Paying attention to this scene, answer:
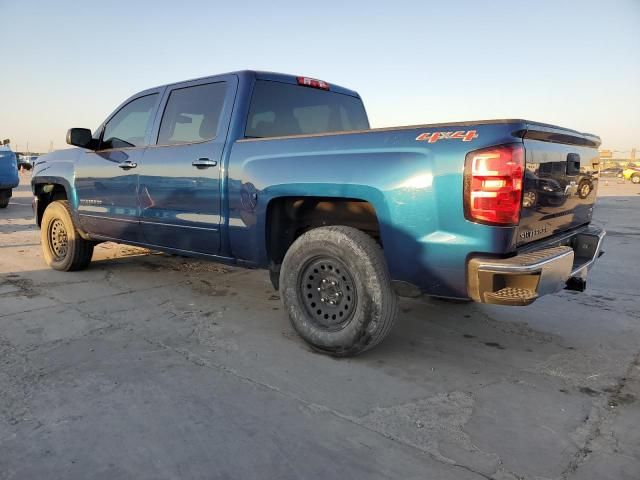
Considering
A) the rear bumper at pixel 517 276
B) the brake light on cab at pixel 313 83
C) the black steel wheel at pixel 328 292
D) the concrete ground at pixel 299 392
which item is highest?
the brake light on cab at pixel 313 83

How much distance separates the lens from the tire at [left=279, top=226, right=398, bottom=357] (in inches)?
123

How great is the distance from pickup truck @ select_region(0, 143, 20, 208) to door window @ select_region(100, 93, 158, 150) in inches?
Answer: 327

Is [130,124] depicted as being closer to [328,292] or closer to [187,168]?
[187,168]

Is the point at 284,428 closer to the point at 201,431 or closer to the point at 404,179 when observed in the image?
the point at 201,431

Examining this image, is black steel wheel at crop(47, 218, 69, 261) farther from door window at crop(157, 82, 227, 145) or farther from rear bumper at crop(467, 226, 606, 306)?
rear bumper at crop(467, 226, 606, 306)

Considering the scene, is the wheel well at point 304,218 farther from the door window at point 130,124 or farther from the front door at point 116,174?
the door window at point 130,124

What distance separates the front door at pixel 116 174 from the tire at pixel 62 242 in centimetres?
30

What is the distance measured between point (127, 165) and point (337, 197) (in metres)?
2.54

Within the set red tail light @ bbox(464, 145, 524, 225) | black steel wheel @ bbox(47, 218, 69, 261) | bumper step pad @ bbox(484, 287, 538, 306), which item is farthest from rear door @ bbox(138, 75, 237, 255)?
bumper step pad @ bbox(484, 287, 538, 306)

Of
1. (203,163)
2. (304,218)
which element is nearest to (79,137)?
(203,163)

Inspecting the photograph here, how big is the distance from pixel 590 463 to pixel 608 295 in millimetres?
3477

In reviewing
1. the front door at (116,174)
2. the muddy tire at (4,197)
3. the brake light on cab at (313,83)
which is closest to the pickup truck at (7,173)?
the muddy tire at (4,197)

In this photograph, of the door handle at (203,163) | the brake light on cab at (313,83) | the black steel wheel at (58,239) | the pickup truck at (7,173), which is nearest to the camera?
the door handle at (203,163)

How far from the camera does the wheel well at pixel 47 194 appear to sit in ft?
19.8
